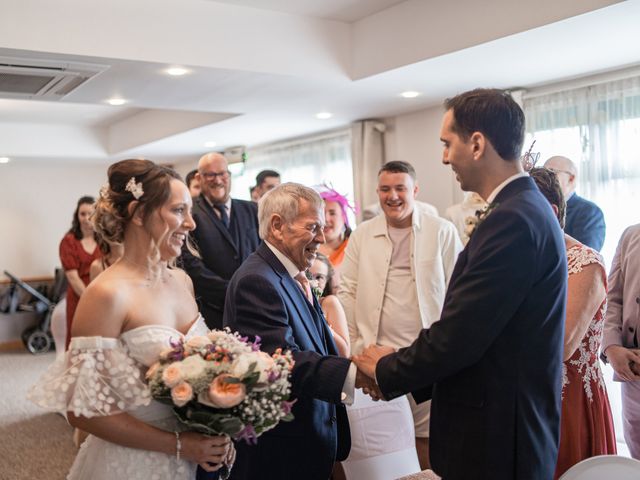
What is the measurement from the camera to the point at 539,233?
1696 mm

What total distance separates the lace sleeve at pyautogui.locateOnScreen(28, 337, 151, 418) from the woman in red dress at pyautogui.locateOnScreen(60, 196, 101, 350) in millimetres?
3859

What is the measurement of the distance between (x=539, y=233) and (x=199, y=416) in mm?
954

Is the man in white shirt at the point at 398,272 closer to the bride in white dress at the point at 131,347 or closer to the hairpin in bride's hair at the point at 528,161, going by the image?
the hairpin in bride's hair at the point at 528,161

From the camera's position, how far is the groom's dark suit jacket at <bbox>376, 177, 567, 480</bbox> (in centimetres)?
169

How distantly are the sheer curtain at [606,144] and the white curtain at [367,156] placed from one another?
1961mm

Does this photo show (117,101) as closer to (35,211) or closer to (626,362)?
(626,362)

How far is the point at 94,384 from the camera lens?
1761 mm

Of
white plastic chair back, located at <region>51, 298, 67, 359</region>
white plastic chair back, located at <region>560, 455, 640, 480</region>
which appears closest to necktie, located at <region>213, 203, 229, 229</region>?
white plastic chair back, located at <region>560, 455, 640, 480</region>

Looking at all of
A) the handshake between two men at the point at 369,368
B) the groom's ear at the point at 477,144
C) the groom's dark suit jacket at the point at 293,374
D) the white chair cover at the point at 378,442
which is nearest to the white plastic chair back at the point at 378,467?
the white chair cover at the point at 378,442

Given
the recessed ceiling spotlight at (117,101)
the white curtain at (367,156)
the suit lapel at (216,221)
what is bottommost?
the suit lapel at (216,221)

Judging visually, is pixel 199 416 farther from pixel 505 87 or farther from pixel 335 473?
pixel 505 87

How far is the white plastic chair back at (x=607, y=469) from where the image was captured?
1.95 metres

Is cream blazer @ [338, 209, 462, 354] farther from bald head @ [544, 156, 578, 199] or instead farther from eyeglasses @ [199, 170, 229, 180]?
bald head @ [544, 156, 578, 199]

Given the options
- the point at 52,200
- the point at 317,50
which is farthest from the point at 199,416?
the point at 52,200
